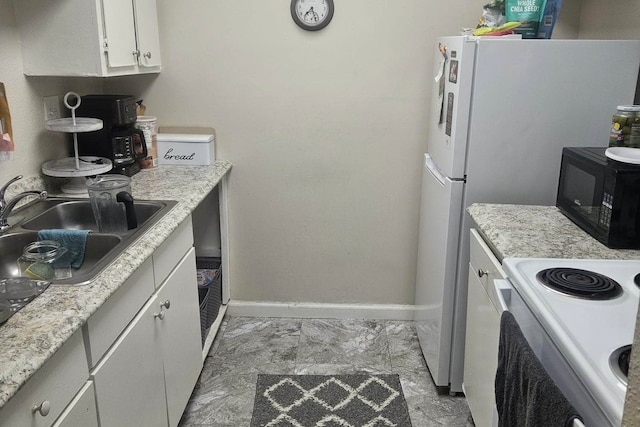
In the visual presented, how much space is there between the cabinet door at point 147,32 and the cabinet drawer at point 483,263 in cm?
163

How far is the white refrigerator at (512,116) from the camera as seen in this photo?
2051 millimetres

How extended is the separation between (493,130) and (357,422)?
51.0 inches

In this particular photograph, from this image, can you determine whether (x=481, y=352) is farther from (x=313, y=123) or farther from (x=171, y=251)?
(x=313, y=123)

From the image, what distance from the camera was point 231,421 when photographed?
232cm

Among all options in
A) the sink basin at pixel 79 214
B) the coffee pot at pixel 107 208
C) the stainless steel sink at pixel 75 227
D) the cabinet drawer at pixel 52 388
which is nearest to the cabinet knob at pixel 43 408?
the cabinet drawer at pixel 52 388

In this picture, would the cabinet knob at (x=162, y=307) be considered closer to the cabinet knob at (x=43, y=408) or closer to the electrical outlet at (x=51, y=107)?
the cabinet knob at (x=43, y=408)

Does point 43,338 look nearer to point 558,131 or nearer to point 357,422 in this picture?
point 357,422

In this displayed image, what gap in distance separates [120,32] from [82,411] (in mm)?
1531

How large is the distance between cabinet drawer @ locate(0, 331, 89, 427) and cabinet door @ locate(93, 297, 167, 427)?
0.35 feet

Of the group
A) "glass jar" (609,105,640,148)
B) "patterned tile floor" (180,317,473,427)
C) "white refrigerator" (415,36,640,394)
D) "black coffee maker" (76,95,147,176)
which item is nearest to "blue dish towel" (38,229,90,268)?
"black coffee maker" (76,95,147,176)

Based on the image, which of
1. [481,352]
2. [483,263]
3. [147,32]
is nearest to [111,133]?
[147,32]

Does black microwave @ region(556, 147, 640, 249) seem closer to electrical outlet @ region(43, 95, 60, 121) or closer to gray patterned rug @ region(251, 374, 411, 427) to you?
gray patterned rug @ region(251, 374, 411, 427)

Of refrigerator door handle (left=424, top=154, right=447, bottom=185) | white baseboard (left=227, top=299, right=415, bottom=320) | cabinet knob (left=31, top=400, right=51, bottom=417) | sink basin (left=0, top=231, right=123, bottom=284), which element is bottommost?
white baseboard (left=227, top=299, right=415, bottom=320)

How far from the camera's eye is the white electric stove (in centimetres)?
104
